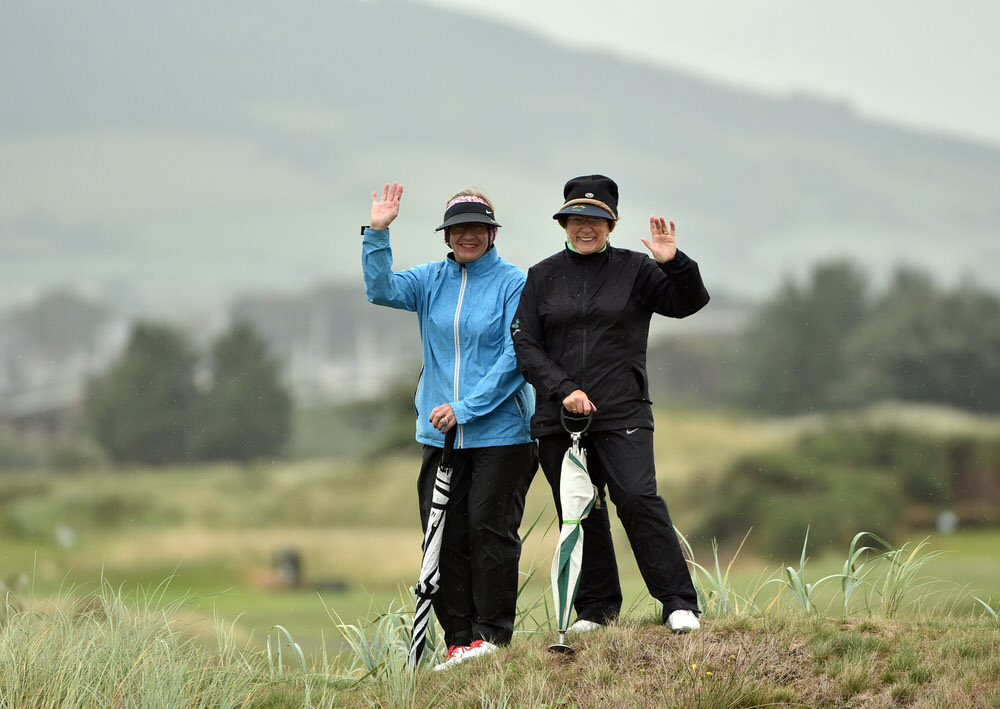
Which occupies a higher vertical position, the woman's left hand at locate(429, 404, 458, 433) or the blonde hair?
the blonde hair

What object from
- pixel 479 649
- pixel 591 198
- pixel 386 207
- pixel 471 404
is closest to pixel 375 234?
pixel 386 207

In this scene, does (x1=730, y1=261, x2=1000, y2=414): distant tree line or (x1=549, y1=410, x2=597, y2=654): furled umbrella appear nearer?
(x1=549, y1=410, x2=597, y2=654): furled umbrella

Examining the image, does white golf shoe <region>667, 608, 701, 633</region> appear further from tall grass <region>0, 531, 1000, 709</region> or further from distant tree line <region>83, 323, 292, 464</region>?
distant tree line <region>83, 323, 292, 464</region>

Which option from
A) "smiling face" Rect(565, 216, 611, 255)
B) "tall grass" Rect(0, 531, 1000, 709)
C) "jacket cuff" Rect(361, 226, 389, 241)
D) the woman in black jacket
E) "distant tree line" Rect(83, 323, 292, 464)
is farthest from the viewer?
"distant tree line" Rect(83, 323, 292, 464)

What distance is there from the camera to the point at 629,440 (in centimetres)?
498

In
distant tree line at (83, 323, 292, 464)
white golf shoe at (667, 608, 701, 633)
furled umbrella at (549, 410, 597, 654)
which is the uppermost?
furled umbrella at (549, 410, 597, 654)

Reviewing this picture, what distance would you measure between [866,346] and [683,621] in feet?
195

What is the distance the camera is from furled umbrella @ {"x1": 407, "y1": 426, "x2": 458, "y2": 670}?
5207 mm

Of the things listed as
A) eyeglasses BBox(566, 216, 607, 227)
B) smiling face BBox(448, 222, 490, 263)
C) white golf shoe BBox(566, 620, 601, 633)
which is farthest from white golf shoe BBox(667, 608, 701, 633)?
smiling face BBox(448, 222, 490, 263)

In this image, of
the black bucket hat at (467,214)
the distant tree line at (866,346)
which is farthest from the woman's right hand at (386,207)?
the distant tree line at (866,346)

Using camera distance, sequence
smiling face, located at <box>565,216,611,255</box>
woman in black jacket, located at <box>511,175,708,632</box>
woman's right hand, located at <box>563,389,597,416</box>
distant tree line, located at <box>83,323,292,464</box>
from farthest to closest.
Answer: distant tree line, located at <box>83,323,292,464</box> < smiling face, located at <box>565,216,611,255</box> < woman in black jacket, located at <box>511,175,708,632</box> < woman's right hand, located at <box>563,389,597,416</box>

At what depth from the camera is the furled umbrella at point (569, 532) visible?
4957mm

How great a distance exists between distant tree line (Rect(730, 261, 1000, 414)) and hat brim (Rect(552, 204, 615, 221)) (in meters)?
53.8

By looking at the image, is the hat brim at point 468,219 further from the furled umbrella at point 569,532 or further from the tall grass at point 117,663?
the tall grass at point 117,663
